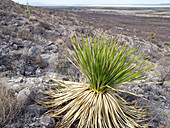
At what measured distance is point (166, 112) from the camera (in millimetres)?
2758

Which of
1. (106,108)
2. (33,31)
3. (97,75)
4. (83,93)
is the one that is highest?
(33,31)

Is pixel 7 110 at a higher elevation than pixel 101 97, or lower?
lower

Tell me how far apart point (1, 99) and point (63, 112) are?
1.13 m

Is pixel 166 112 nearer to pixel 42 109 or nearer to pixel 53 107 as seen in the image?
pixel 53 107

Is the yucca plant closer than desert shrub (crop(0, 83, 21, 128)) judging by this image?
No

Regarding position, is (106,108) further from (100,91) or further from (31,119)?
(31,119)

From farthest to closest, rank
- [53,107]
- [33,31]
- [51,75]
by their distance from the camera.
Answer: [33,31], [51,75], [53,107]

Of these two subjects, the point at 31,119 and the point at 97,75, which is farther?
the point at 97,75

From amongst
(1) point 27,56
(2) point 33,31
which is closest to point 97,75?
(1) point 27,56

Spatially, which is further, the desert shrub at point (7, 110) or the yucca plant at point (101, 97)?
the yucca plant at point (101, 97)

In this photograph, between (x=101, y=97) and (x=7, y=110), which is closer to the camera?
(x=7, y=110)

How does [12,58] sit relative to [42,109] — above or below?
above

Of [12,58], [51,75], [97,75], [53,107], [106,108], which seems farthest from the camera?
[12,58]

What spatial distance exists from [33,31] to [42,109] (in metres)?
6.49
